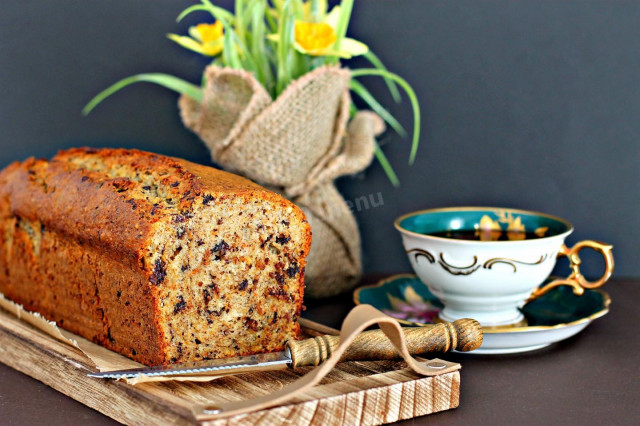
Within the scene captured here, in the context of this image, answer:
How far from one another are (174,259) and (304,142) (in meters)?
0.42

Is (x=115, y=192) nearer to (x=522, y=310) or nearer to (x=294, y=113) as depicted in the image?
(x=294, y=113)

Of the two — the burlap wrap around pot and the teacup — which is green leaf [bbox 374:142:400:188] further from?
the teacup

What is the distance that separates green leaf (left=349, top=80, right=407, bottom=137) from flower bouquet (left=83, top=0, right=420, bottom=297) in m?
0.01

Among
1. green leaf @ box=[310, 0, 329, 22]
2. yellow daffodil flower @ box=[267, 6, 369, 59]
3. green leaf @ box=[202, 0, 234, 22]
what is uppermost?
green leaf @ box=[310, 0, 329, 22]

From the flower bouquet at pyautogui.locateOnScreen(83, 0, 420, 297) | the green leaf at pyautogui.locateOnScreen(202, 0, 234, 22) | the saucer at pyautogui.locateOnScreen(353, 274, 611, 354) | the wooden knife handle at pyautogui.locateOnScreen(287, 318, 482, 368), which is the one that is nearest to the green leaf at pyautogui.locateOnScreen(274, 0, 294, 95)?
the flower bouquet at pyautogui.locateOnScreen(83, 0, 420, 297)

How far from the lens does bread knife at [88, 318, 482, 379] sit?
94 cm

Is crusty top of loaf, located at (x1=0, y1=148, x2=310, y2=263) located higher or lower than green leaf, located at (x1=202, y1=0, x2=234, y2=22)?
lower

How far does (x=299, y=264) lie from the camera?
1078mm

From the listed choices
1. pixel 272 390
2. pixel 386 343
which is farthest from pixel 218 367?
pixel 386 343

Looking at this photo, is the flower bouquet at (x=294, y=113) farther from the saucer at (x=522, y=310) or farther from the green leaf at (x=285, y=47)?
the saucer at (x=522, y=310)

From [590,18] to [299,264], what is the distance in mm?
913

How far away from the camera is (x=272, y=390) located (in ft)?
3.14

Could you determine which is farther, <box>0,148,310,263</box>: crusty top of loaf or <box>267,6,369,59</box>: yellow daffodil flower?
<box>267,6,369,59</box>: yellow daffodil flower

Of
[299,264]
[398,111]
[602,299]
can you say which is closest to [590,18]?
[398,111]
